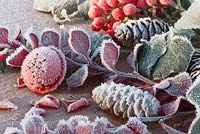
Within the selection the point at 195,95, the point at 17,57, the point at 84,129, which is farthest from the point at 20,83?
the point at 195,95

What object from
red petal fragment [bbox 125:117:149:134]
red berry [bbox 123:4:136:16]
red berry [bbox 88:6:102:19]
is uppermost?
red berry [bbox 123:4:136:16]

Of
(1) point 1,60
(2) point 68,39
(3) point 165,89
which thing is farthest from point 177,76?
(1) point 1,60

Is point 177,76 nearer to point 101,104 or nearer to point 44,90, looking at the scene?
point 101,104

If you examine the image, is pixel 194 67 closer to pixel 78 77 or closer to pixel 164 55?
pixel 164 55

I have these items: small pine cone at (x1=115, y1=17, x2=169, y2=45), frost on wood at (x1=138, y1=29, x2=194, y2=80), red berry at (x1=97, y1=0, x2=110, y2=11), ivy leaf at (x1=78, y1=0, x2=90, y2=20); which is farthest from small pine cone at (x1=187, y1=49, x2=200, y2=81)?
ivy leaf at (x1=78, y1=0, x2=90, y2=20)

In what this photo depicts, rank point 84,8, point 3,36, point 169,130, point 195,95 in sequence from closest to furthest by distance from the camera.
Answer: point 195,95
point 169,130
point 3,36
point 84,8

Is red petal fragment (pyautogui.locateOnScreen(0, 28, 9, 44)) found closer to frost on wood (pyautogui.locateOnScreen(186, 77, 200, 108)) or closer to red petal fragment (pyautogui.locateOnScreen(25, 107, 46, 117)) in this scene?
red petal fragment (pyautogui.locateOnScreen(25, 107, 46, 117))
